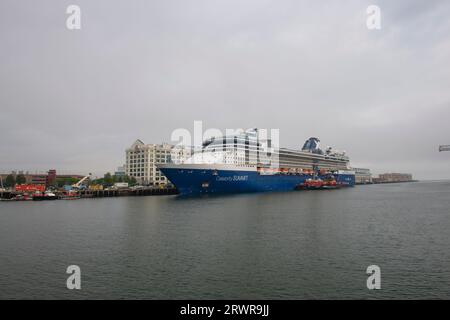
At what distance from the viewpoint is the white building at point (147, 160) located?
12019cm

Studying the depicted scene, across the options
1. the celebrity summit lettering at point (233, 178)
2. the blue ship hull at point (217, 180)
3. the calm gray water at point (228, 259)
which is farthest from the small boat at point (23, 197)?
the calm gray water at point (228, 259)

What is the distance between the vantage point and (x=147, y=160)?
121125 mm

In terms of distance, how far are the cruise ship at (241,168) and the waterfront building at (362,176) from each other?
9563cm

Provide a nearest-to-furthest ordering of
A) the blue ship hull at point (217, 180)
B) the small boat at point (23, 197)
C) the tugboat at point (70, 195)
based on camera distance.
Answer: the blue ship hull at point (217, 180)
the small boat at point (23, 197)
the tugboat at point (70, 195)

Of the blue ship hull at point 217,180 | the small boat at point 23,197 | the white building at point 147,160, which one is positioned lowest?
the small boat at point 23,197

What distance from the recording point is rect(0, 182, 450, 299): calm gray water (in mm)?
13062

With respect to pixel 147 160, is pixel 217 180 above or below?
below

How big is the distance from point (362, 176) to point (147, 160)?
125870 mm

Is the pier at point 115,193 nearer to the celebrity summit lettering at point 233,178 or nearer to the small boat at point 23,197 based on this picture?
the small boat at point 23,197

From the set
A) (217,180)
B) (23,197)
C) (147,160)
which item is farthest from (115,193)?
(147,160)
